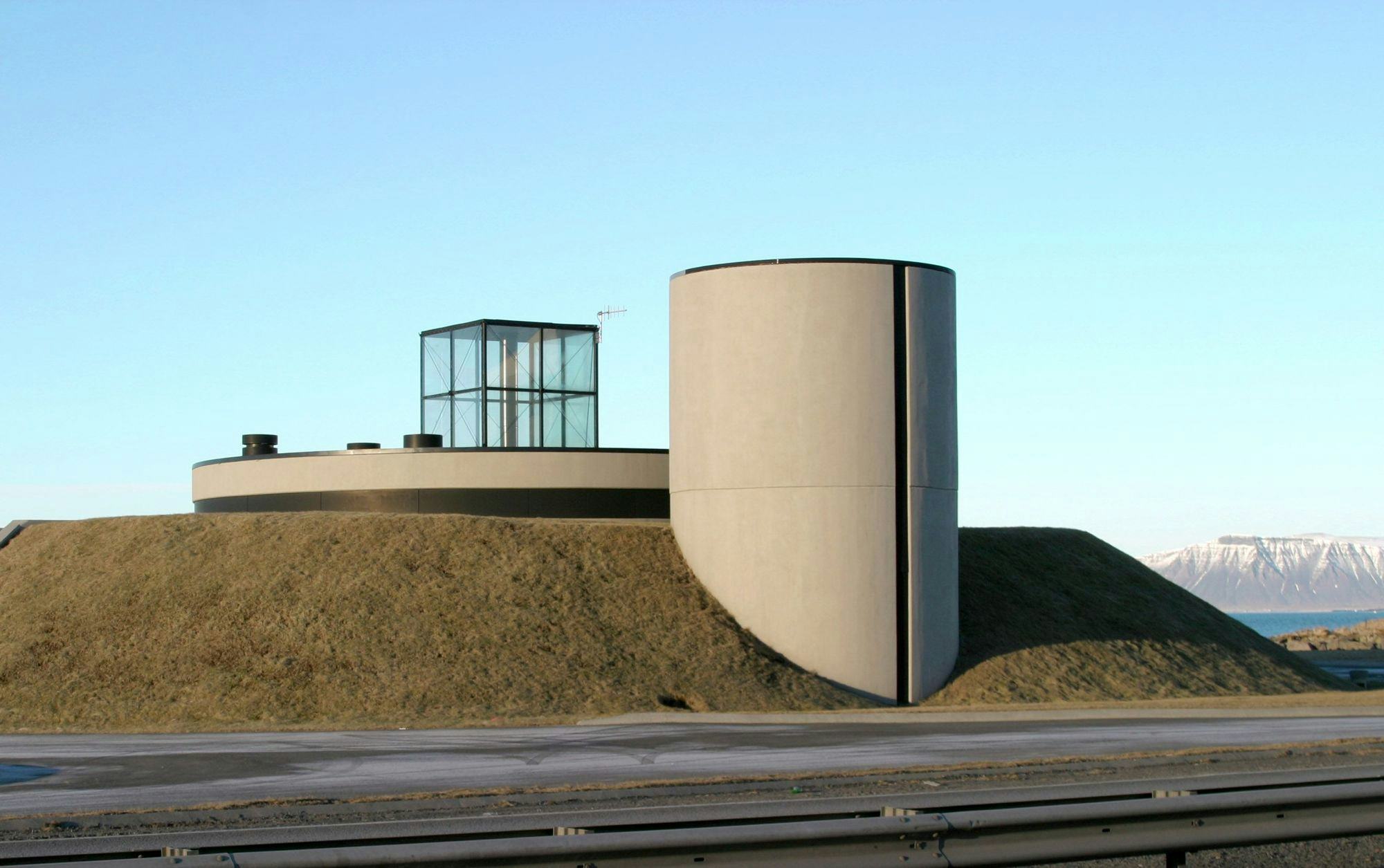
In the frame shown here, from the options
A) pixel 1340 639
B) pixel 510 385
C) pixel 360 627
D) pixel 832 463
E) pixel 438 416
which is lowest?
pixel 1340 639

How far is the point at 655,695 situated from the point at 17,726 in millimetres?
11239

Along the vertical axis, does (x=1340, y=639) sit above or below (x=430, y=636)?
below

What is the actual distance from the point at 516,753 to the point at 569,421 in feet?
71.6

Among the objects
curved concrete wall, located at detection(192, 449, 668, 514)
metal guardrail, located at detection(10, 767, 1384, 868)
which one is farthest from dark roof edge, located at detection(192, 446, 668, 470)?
metal guardrail, located at detection(10, 767, 1384, 868)

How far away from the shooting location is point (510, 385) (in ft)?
129

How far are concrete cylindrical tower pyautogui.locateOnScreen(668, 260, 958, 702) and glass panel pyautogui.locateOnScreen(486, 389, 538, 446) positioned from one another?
7.78 meters

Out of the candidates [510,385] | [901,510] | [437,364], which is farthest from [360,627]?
[437,364]

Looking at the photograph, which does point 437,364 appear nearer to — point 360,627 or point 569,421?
point 569,421

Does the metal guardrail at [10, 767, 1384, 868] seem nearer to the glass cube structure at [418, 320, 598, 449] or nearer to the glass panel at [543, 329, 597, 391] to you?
the glass cube structure at [418, 320, 598, 449]

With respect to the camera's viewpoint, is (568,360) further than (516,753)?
Yes

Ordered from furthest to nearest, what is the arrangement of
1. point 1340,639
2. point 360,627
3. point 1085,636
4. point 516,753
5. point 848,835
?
point 1340,639
point 1085,636
point 360,627
point 516,753
point 848,835

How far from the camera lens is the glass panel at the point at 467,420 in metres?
39.1

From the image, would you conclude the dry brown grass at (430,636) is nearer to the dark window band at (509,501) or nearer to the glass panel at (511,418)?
Result: the dark window band at (509,501)

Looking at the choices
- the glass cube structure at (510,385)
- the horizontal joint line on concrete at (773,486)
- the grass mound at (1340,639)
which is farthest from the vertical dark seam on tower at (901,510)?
the grass mound at (1340,639)
